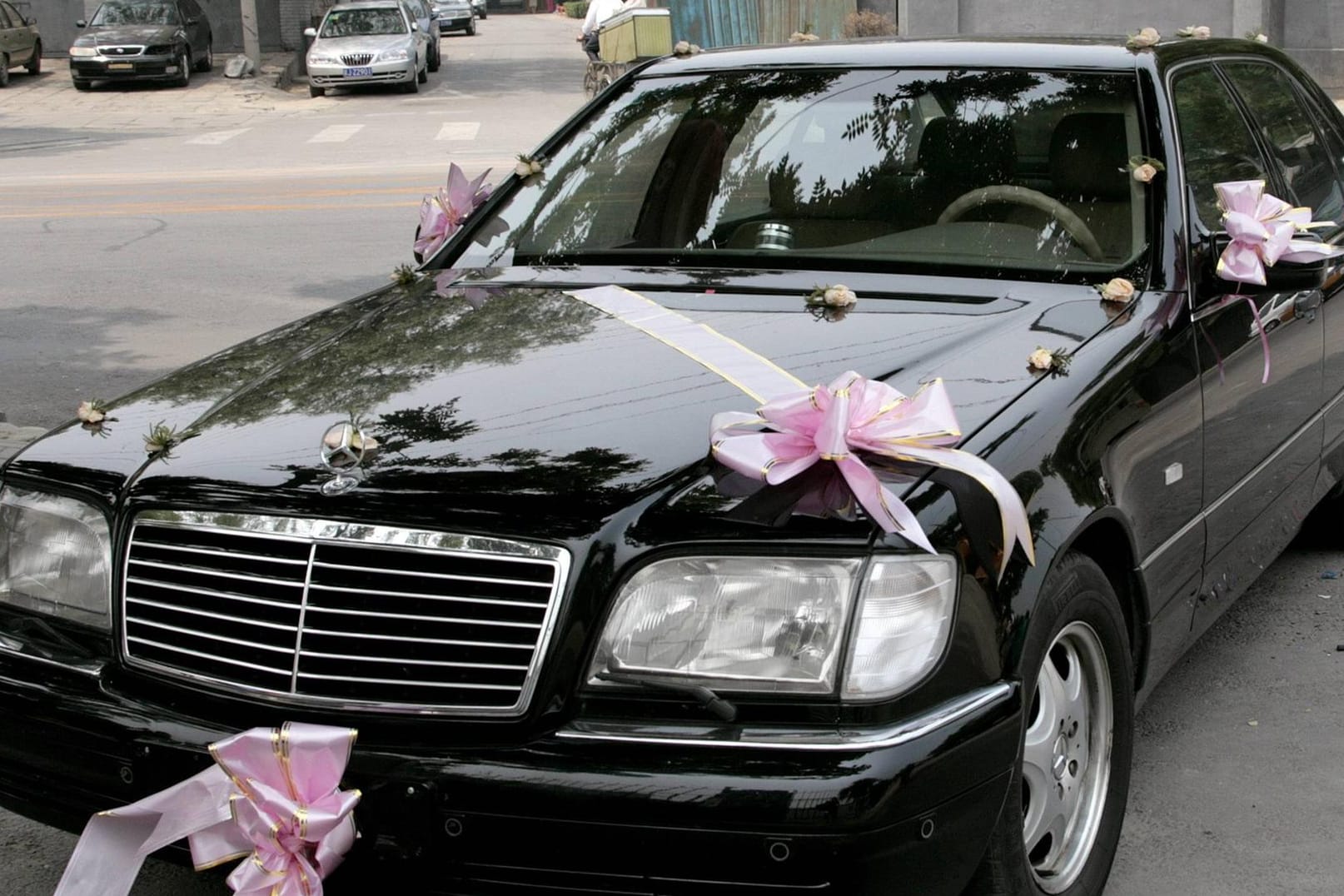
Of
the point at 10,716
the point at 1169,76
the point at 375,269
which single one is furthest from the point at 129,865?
the point at 375,269

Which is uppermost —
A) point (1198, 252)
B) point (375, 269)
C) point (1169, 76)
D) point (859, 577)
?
point (1169, 76)

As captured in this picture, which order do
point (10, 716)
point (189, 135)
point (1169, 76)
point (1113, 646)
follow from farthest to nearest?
point (189, 135) < point (1169, 76) < point (1113, 646) < point (10, 716)

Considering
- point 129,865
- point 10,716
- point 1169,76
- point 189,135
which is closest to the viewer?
point 129,865

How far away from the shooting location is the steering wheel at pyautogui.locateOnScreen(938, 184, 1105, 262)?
3.98m

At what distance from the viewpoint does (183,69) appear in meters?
33.0

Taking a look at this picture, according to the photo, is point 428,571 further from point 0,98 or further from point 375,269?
point 0,98

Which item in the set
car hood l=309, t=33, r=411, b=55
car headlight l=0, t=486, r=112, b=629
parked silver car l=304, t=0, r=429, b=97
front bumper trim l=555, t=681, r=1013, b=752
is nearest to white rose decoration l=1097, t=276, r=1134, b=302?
front bumper trim l=555, t=681, r=1013, b=752

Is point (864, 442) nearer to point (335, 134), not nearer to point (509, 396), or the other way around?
point (509, 396)

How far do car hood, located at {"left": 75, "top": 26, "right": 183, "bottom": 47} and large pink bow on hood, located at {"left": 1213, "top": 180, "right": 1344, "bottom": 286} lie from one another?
31.1 meters

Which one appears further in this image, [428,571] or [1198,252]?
[1198,252]

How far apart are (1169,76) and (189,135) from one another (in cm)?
2247

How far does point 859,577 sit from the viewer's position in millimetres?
2570

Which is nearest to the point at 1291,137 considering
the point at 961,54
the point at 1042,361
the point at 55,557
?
the point at 961,54

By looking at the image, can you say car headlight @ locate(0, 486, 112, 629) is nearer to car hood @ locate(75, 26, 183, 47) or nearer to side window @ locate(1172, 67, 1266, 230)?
side window @ locate(1172, 67, 1266, 230)
